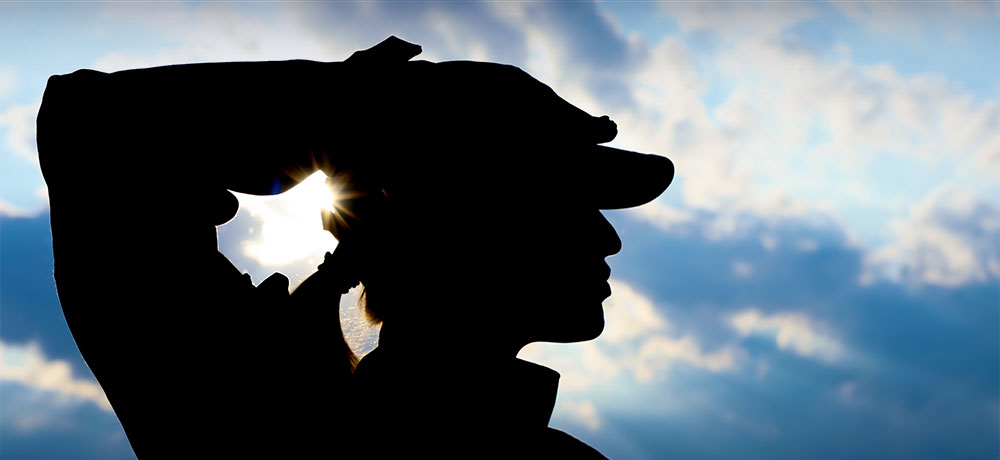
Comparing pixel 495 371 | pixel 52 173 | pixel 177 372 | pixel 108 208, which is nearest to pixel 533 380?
pixel 495 371

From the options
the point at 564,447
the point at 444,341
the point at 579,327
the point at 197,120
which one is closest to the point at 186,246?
the point at 197,120

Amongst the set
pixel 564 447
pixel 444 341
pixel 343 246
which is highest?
pixel 343 246

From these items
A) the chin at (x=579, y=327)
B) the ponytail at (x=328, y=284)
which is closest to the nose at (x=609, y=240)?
the chin at (x=579, y=327)

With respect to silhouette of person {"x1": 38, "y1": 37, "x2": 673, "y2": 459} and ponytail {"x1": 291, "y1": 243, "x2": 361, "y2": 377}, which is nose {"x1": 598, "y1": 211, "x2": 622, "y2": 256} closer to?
silhouette of person {"x1": 38, "y1": 37, "x2": 673, "y2": 459}

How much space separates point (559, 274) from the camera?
3.32 metres

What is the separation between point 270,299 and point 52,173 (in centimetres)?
98

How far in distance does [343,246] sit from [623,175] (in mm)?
1298

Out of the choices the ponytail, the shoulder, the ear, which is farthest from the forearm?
the shoulder

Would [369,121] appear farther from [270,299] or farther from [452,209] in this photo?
[270,299]

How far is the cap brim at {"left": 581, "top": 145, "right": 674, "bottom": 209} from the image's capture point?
11.1ft

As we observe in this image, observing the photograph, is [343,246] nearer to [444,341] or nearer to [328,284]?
[328,284]

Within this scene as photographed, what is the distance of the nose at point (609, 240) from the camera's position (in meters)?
3.36

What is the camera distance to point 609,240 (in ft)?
11.1

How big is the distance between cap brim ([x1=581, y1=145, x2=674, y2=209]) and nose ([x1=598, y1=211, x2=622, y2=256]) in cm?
14
